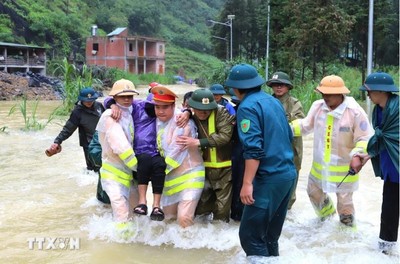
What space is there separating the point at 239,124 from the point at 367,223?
254 cm

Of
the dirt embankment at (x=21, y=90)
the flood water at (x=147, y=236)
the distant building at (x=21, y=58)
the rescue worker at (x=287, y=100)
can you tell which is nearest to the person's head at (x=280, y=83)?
the rescue worker at (x=287, y=100)

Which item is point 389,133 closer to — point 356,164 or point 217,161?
point 356,164

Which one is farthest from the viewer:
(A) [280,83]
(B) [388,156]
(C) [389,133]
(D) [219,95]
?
(D) [219,95]

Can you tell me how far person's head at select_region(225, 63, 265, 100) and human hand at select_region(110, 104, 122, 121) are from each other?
1378mm

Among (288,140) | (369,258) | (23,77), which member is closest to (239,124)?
(288,140)

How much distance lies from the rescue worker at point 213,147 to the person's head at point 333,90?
0.88 meters

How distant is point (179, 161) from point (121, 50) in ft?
188

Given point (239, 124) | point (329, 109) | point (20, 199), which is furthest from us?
point (20, 199)

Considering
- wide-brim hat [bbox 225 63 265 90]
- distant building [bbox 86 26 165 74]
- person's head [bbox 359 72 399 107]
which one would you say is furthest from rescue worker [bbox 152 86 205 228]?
distant building [bbox 86 26 165 74]

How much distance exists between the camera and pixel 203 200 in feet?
15.9

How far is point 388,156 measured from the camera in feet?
13.0

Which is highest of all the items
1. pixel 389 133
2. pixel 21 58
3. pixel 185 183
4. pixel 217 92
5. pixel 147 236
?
pixel 21 58

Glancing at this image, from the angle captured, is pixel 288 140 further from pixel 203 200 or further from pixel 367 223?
pixel 367 223

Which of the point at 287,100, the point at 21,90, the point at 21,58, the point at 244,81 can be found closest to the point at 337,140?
the point at 287,100
